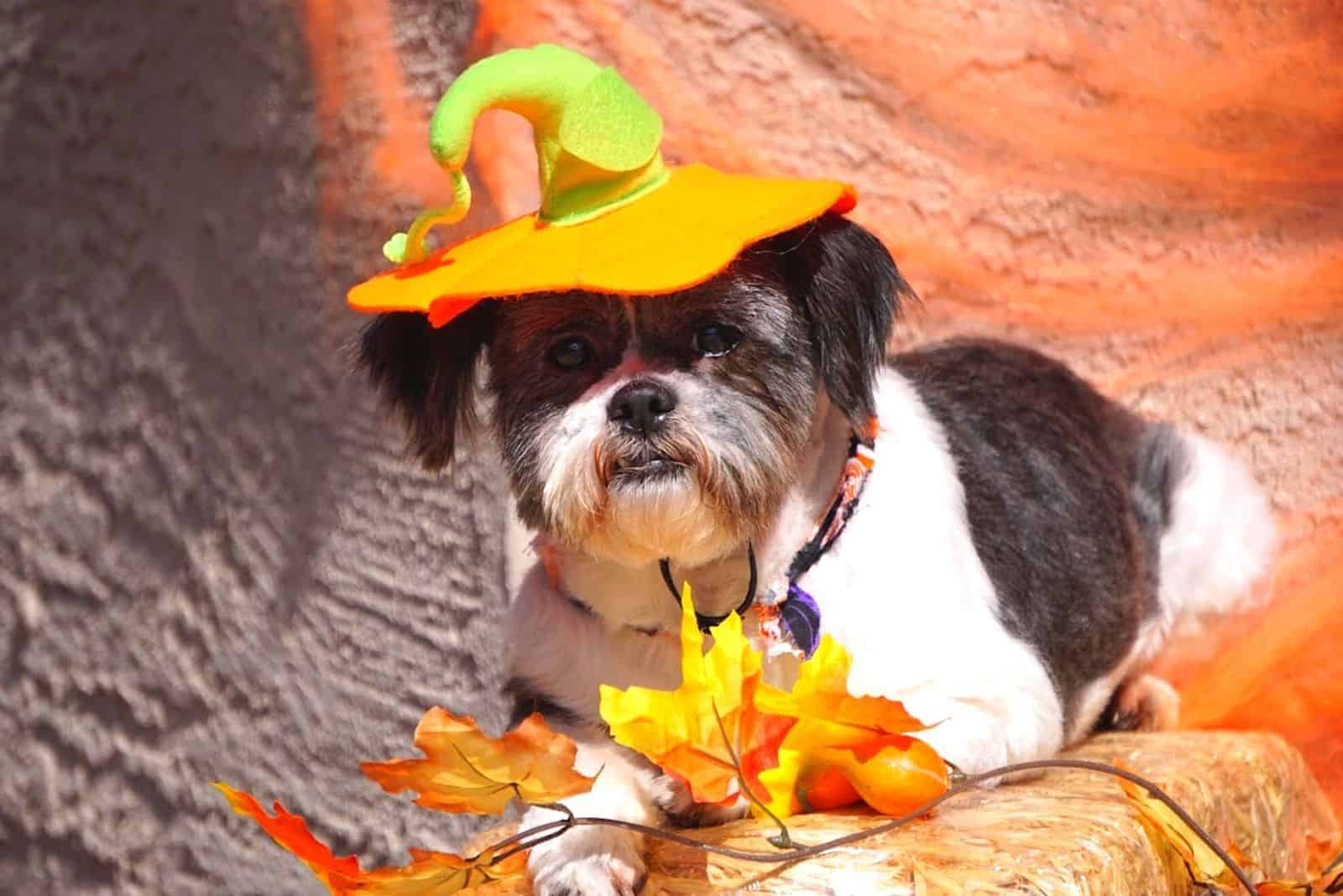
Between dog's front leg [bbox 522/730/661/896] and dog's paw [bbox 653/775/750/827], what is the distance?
16mm

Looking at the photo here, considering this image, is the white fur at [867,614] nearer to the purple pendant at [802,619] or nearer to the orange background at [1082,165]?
the purple pendant at [802,619]

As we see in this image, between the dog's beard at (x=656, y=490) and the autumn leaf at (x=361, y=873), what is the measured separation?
19.6 inches

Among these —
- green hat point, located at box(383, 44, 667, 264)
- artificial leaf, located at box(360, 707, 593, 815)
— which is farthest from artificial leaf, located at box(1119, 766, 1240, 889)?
green hat point, located at box(383, 44, 667, 264)

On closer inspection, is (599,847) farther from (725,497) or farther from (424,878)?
(725,497)

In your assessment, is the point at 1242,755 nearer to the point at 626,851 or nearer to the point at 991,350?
the point at 991,350

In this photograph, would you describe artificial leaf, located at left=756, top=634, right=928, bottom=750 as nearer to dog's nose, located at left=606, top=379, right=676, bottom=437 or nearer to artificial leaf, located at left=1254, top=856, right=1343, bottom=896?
dog's nose, located at left=606, top=379, right=676, bottom=437

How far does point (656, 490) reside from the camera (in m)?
2.13

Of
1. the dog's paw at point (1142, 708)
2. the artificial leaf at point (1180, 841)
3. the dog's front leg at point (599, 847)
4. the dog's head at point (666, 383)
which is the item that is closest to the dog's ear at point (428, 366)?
the dog's head at point (666, 383)

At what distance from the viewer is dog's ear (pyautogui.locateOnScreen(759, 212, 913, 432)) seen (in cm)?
231

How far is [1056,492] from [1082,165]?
1.07 m

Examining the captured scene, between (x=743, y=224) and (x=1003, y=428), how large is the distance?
1.09 meters

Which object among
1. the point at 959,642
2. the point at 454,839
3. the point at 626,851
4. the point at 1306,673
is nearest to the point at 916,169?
the point at 1306,673

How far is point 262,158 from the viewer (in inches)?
146

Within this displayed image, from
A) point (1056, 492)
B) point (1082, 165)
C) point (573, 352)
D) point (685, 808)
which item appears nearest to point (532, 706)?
point (685, 808)
